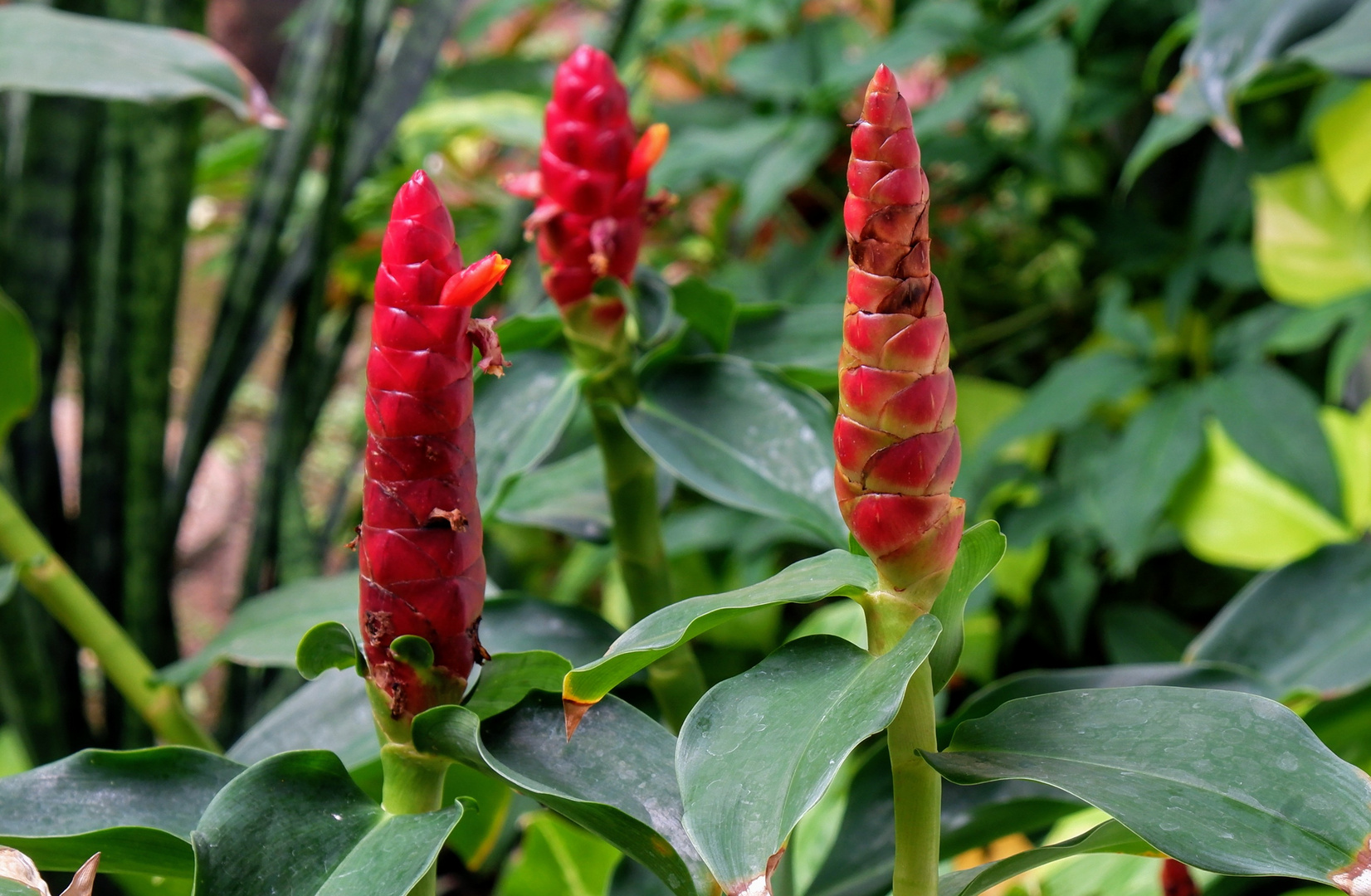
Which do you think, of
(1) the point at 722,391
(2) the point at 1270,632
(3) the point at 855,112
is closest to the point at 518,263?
(3) the point at 855,112

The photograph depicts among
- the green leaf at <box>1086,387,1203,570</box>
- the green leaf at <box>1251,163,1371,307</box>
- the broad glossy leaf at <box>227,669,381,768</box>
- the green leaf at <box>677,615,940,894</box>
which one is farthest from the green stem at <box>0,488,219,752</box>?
the green leaf at <box>1251,163,1371,307</box>

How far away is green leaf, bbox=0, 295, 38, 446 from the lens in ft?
1.68

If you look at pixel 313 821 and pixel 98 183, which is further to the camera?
pixel 98 183

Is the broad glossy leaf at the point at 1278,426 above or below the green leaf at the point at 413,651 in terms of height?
below

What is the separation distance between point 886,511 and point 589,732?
102mm

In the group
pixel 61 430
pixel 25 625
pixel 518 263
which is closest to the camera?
pixel 25 625

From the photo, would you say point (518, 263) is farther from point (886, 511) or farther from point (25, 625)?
point (886, 511)

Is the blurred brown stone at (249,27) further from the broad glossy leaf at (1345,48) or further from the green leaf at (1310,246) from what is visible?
the broad glossy leaf at (1345,48)

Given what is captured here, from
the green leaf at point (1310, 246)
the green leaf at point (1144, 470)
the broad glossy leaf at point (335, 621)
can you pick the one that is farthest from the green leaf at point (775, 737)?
the green leaf at point (1310, 246)

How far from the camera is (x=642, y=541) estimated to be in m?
0.43

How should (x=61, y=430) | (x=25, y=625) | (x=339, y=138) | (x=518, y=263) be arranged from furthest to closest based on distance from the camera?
(x=61, y=430)
(x=518, y=263)
(x=339, y=138)
(x=25, y=625)

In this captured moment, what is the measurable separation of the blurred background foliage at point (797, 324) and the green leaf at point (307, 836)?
0.13m

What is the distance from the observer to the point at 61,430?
1.94 m

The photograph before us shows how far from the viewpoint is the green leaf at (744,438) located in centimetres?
37
